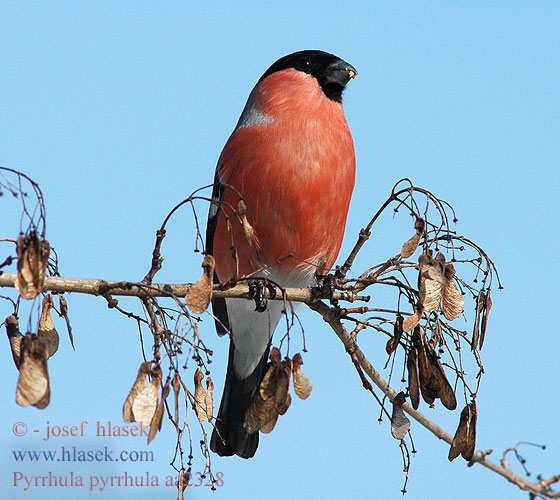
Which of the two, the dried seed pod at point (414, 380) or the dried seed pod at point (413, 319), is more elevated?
the dried seed pod at point (413, 319)

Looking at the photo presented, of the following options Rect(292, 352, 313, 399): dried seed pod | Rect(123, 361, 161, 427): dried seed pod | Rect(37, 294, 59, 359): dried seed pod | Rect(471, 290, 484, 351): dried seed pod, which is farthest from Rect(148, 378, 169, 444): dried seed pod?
Rect(471, 290, 484, 351): dried seed pod

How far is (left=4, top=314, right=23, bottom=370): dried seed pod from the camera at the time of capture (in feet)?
7.20

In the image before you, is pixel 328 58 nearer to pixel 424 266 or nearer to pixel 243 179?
pixel 243 179

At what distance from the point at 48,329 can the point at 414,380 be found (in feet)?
3.61

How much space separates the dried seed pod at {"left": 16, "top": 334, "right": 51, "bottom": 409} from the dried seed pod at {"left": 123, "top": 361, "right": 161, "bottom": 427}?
0.21 metres

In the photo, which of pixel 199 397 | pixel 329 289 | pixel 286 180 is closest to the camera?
pixel 199 397

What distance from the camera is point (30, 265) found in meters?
1.75

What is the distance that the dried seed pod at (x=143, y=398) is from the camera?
1.86 metres

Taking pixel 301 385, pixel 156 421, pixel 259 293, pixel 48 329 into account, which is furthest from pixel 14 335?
pixel 301 385

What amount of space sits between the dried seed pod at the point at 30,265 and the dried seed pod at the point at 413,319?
1.02 meters

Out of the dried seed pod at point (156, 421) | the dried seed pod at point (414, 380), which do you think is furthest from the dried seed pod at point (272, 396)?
the dried seed pod at point (414, 380)

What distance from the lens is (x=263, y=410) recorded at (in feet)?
6.75

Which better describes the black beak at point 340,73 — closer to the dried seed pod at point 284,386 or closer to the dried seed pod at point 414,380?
the dried seed pod at point 414,380

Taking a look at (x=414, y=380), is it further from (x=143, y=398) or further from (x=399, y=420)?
(x=143, y=398)
